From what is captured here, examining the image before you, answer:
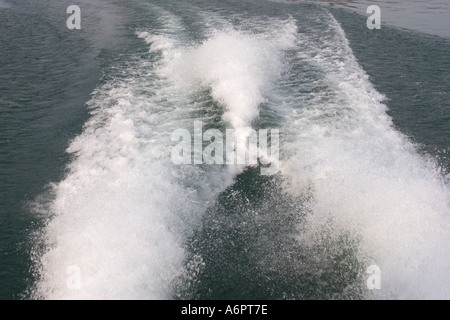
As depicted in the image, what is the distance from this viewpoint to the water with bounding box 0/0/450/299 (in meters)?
5.37

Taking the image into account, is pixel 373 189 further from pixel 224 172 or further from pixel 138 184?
A: pixel 138 184

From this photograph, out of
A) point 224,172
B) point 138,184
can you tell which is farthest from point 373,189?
point 138,184

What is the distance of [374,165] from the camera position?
7.40m

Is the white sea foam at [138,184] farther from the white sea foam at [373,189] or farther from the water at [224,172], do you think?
the white sea foam at [373,189]

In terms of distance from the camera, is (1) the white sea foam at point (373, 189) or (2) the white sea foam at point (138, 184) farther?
(1) the white sea foam at point (373, 189)

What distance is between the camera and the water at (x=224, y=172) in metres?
5.37

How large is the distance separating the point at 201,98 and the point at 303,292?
6353 mm

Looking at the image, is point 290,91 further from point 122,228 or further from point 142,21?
point 142,21

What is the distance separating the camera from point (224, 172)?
24.6 feet

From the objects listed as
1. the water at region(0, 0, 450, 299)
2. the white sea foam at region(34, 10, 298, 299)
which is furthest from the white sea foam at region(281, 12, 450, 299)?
the white sea foam at region(34, 10, 298, 299)

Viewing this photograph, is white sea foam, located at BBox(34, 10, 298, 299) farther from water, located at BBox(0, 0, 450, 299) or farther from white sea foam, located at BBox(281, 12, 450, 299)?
white sea foam, located at BBox(281, 12, 450, 299)

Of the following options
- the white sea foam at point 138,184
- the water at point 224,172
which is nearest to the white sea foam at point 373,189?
the water at point 224,172
